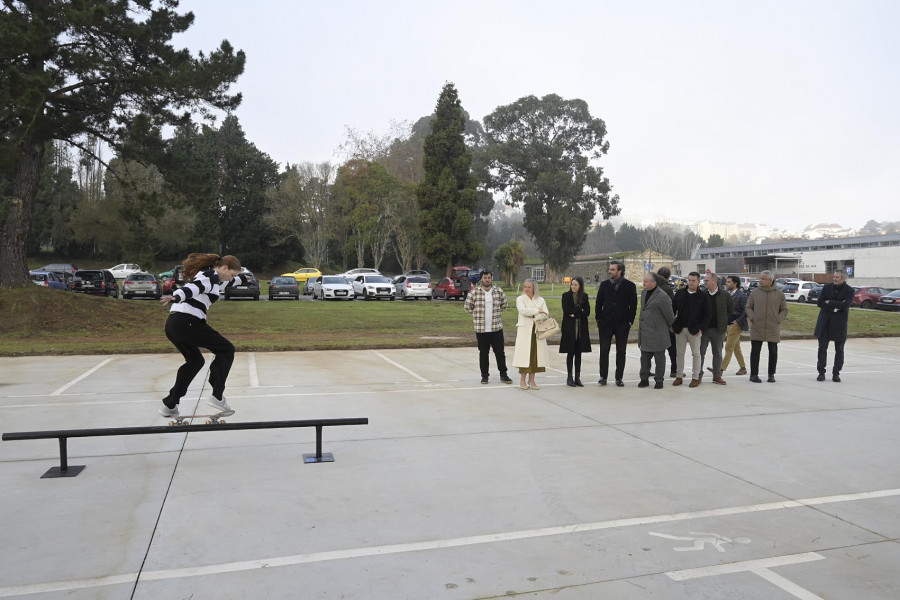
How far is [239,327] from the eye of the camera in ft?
73.4

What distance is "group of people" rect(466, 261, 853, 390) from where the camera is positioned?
34.3 feet

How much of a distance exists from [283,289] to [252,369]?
25.4 m

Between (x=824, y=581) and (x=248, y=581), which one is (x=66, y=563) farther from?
(x=824, y=581)

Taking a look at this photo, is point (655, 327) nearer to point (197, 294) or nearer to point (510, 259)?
point (197, 294)

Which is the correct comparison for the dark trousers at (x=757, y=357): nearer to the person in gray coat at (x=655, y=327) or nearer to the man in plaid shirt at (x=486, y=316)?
the person in gray coat at (x=655, y=327)

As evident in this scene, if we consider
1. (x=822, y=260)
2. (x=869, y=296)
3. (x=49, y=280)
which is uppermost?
(x=822, y=260)

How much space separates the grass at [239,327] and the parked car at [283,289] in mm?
8357

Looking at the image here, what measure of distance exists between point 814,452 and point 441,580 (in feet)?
15.7

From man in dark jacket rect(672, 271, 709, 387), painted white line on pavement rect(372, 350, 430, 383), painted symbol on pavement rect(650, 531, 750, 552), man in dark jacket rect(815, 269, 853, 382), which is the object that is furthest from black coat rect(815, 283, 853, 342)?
painted symbol on pavement rect(650, 531, 750, 552)

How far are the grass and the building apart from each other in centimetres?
4330

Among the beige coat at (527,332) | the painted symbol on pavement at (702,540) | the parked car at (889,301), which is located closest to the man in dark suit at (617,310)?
the beige coat at (527,332)

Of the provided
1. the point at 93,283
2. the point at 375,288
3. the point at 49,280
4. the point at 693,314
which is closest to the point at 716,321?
the point at 693,314

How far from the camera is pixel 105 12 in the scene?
18906 millimetres

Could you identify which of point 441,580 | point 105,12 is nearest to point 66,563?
point 441,580
